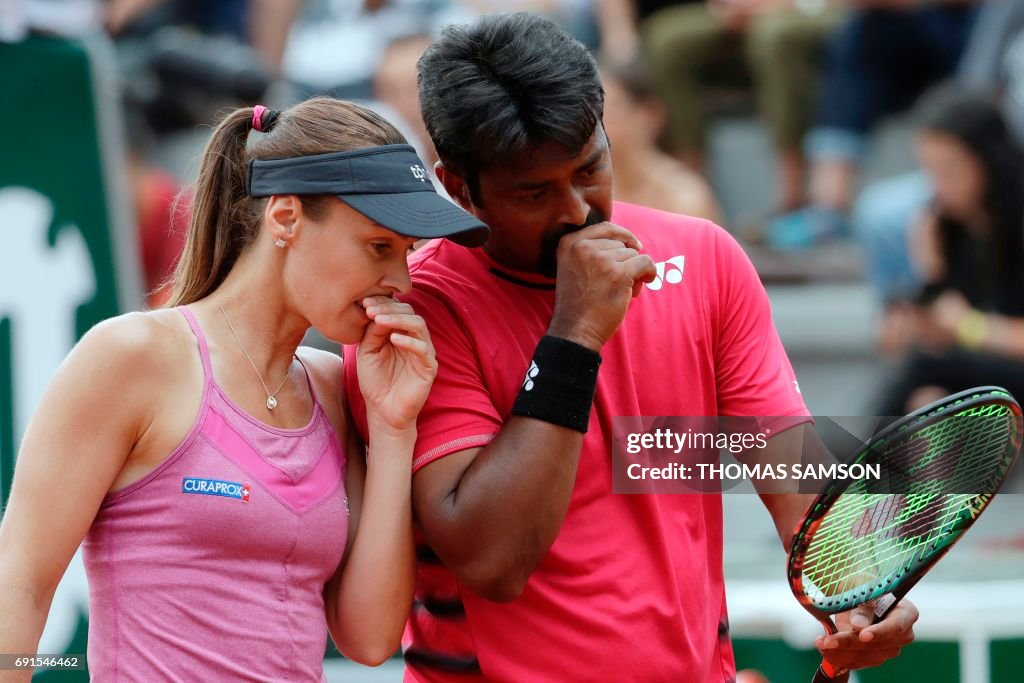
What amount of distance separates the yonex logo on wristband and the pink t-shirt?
11cm

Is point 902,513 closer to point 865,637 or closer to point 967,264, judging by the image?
point 865,637

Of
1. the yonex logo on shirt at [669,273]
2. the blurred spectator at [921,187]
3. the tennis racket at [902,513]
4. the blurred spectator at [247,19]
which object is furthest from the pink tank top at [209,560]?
the blurred spectator at [247,19]

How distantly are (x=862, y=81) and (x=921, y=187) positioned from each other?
0.81 meters

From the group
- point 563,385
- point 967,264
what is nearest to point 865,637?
point 563,385

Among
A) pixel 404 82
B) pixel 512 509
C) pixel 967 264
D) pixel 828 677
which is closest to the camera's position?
pixel 512 509

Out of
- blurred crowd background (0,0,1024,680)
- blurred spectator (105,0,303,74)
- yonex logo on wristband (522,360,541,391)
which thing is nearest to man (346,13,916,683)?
yonex logo on wristband (522,360,541,391)

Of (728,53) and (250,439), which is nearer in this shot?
(250,439)

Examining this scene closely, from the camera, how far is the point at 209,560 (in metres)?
2.28

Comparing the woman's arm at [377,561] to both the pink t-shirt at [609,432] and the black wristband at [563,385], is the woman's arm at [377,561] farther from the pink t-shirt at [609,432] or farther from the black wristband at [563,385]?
the black wristband at [563,385]

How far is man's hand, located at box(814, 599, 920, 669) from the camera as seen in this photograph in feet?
7.57

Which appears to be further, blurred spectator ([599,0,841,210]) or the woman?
blurred spectator ([599,0,841,210])

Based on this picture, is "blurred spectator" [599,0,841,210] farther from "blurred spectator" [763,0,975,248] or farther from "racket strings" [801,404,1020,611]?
"racket strings" [801,404,1020,611]

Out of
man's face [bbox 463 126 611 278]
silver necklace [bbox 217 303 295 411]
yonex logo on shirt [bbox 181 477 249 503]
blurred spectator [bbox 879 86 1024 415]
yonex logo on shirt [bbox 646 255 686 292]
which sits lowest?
blurred spectator [bbox 879 86 1024 415]

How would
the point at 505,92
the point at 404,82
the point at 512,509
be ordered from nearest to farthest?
the point at 512,509, the point at 505,92, the point at 404,82
